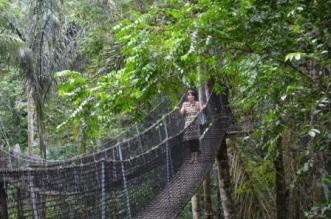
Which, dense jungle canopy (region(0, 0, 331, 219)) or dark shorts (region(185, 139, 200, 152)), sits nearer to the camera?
dense jungle canopy (region(0, 0, 331, 219))

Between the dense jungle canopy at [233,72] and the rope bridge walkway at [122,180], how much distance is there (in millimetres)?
341

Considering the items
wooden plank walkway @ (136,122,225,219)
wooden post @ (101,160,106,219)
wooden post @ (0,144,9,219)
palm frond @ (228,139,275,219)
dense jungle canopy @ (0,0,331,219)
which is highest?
dense jungle canopy @ (0,0,331,219)

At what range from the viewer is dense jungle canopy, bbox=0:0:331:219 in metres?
2.39

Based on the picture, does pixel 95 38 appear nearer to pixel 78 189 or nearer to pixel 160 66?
pixel 160 66

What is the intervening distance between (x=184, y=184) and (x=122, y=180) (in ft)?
3.10

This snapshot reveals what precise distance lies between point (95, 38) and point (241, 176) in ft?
10.6

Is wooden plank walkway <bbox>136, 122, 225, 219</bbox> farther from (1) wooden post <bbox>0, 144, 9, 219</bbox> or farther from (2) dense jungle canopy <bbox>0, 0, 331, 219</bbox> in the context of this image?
(1) wooden post <bbox>0, 144, 9, 219</bbox>

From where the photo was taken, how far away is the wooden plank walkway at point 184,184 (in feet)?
11.1

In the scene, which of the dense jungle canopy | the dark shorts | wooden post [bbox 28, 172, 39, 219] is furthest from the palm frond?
wooden post [bbox 28, 172, 39, 219]

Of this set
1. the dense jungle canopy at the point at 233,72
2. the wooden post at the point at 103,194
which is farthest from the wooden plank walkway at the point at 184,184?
the wooden post at the point at 103,194

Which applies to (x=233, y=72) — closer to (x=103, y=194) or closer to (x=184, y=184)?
(x=184, y=184)

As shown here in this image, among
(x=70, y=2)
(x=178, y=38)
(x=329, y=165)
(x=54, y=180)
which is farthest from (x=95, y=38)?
(x=54, y=180)

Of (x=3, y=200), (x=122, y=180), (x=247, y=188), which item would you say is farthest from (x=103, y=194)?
(x=247, y=188)

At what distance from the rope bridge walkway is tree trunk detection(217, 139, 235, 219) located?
0.84 ft
